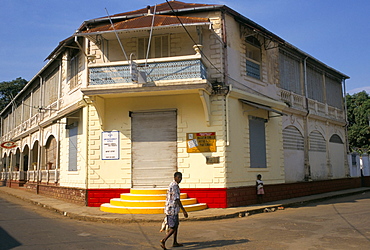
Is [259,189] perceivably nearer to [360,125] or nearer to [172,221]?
[172,221]

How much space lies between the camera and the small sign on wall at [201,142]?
525 inches

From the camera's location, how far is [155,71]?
12.9m

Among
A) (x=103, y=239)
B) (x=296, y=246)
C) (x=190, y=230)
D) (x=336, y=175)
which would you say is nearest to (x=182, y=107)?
(x=190, y=230)

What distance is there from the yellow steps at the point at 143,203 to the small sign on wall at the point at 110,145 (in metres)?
1.56

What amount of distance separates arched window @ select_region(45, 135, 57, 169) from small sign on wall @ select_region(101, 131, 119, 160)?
664 centimetres

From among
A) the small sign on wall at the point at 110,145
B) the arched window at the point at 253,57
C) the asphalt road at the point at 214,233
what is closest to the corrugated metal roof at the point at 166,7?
the arched window at the point at 253,57

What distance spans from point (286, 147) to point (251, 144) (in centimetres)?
319

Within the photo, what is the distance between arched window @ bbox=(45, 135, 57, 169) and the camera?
19.7 meters

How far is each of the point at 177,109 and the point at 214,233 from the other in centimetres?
576

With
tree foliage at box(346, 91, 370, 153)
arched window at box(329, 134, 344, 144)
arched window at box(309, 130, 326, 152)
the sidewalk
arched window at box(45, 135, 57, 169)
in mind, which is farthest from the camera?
tree foliage at box(346, 91, 370, 153)

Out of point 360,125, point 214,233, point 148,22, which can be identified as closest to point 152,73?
point 148,22

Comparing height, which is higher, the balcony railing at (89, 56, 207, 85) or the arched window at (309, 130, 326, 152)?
the balcony railing at (89, 56, 207, 85)

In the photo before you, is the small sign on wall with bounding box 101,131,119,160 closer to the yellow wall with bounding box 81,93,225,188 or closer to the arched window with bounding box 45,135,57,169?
the yellow wall with bounding box 81,93,225,188

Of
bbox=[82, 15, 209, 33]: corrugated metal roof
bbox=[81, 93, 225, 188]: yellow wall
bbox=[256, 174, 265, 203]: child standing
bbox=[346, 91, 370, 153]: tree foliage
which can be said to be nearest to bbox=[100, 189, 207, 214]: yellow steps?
bbox=[81, 93, 225, 188]: yellow wall
